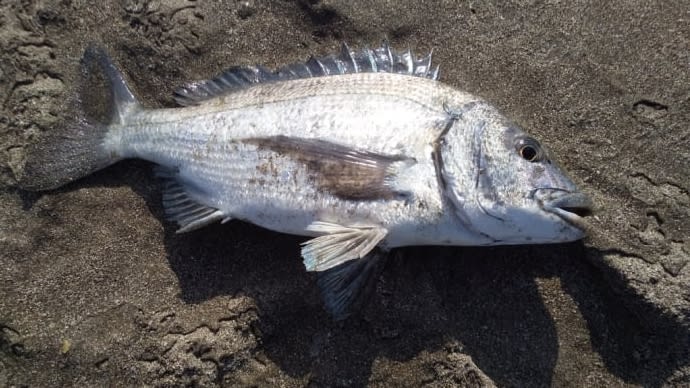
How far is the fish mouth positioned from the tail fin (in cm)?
246

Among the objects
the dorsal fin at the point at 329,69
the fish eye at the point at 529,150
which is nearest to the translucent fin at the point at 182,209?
the dorsal fin at the point at 329,69

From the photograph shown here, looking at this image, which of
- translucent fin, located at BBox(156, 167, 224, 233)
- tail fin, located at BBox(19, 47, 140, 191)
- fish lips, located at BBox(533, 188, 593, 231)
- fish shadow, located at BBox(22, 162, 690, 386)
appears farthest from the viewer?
tail fin, located at BBox(19, 47, 140, 191)

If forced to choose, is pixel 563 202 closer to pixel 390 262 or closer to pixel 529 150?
pixel 529 150

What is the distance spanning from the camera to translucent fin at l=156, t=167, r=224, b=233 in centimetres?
281

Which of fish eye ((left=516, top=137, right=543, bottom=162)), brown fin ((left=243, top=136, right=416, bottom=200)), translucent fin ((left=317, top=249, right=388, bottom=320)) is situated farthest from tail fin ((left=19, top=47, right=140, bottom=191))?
fish eye ((left=516, top=137, right=543, bottom=162))

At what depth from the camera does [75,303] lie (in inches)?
112

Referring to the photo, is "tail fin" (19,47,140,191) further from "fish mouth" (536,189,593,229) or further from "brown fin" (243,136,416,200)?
"fish mouth" (536,189,593,229)

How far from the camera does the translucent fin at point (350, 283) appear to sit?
2656 mm

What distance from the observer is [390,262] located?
9.22 feet

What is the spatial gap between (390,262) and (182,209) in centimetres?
129

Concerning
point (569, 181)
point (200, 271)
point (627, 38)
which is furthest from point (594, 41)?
point (200, 271)

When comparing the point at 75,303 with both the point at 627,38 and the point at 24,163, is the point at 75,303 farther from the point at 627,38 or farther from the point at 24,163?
the point at 627,38

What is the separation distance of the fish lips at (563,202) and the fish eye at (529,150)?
0.59 ft

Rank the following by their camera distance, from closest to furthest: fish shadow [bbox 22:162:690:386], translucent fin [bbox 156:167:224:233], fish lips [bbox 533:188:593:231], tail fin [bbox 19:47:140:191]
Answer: fish lips [bbox 533:188:593:231], fish shadow [bbox 22:162:690:386], translucent fin [bbox 156:167:224:233], tail fin [bbox 19:47:140:191]
